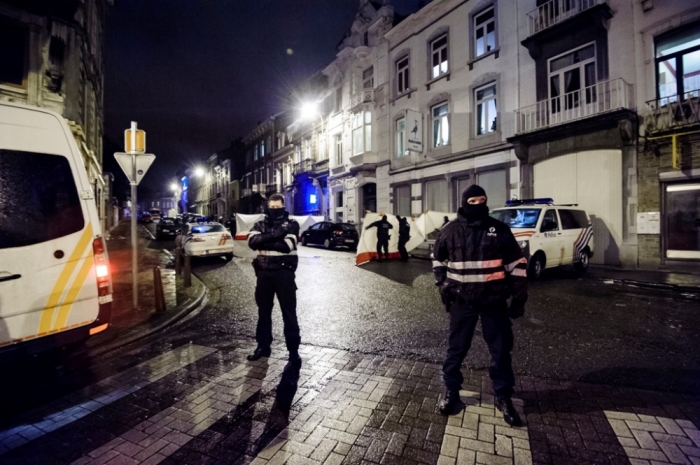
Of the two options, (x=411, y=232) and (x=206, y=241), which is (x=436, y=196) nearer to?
(x=411, y=232)

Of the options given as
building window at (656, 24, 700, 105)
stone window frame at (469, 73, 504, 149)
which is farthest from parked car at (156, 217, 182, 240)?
building window at (656, 24, 700, 105)

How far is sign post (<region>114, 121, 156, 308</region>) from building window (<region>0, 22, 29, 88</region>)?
34.6 feet

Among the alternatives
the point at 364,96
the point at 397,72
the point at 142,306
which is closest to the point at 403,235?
the point at 142,306

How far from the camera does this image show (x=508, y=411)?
9.57 ft

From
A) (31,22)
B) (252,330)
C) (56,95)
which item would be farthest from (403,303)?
(31,22)

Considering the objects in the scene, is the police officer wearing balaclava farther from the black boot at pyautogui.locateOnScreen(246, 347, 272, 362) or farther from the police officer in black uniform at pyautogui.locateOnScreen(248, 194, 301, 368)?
the black boot at pyautogui.locateOnScreen(246, 347, 272, 362)

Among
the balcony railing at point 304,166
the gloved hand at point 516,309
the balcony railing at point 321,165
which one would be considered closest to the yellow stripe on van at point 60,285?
the gloved hand at point 516,309

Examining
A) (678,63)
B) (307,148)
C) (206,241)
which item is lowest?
(206,241)

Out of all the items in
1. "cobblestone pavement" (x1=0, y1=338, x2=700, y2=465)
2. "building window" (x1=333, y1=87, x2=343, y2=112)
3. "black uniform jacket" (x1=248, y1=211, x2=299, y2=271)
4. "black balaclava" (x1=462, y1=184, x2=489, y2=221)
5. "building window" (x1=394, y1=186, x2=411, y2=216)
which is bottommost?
"cobblestone pavement" (x1=0, y1=338, x2=700, y2=465)

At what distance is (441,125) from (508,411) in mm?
18240

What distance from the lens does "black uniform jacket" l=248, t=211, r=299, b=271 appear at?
13.3ft

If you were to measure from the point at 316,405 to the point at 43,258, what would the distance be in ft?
9.14

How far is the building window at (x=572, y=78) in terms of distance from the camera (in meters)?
13.3

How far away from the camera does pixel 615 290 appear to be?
822cm
